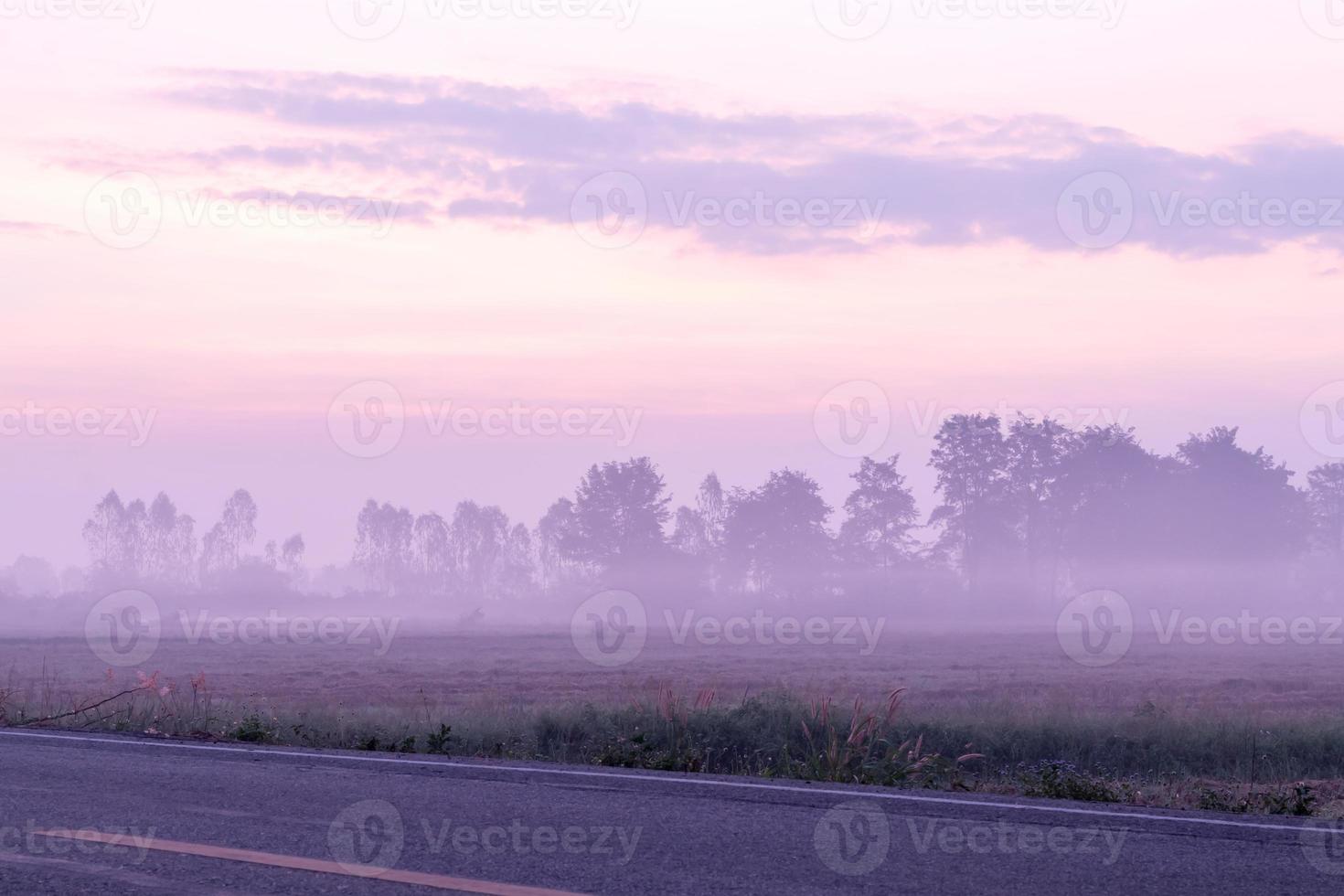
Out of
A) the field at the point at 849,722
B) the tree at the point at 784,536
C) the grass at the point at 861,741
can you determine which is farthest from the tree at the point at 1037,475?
the grass at the point at 861,741

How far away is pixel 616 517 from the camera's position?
430 feet

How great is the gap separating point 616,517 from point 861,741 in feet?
385

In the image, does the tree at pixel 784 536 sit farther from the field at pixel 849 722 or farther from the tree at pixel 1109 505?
the field at pixel 849 722

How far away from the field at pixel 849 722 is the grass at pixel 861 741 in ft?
0.12

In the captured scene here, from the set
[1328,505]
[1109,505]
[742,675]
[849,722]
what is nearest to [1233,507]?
[1109,505]

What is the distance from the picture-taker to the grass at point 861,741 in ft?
39.4

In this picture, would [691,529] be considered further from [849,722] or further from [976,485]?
[849,722]

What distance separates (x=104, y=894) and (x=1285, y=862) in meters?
6.56

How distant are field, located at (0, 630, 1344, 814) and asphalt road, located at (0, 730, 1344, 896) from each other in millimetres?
2797

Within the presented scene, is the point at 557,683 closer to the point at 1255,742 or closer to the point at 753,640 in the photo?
the point at 1255,742

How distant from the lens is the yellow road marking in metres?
6.56

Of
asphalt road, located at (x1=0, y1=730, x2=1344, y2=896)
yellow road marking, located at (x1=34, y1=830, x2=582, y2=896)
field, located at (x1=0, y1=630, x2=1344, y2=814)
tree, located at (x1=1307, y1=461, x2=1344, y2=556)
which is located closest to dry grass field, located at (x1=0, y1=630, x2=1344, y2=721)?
field, located at (x1=0, y1=630, x2=1344, y2=814)

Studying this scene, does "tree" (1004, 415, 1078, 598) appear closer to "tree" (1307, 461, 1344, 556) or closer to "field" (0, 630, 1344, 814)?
"tree" (1307, 461, 1344, 556)

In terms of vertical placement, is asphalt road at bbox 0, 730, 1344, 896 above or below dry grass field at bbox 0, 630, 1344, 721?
above
